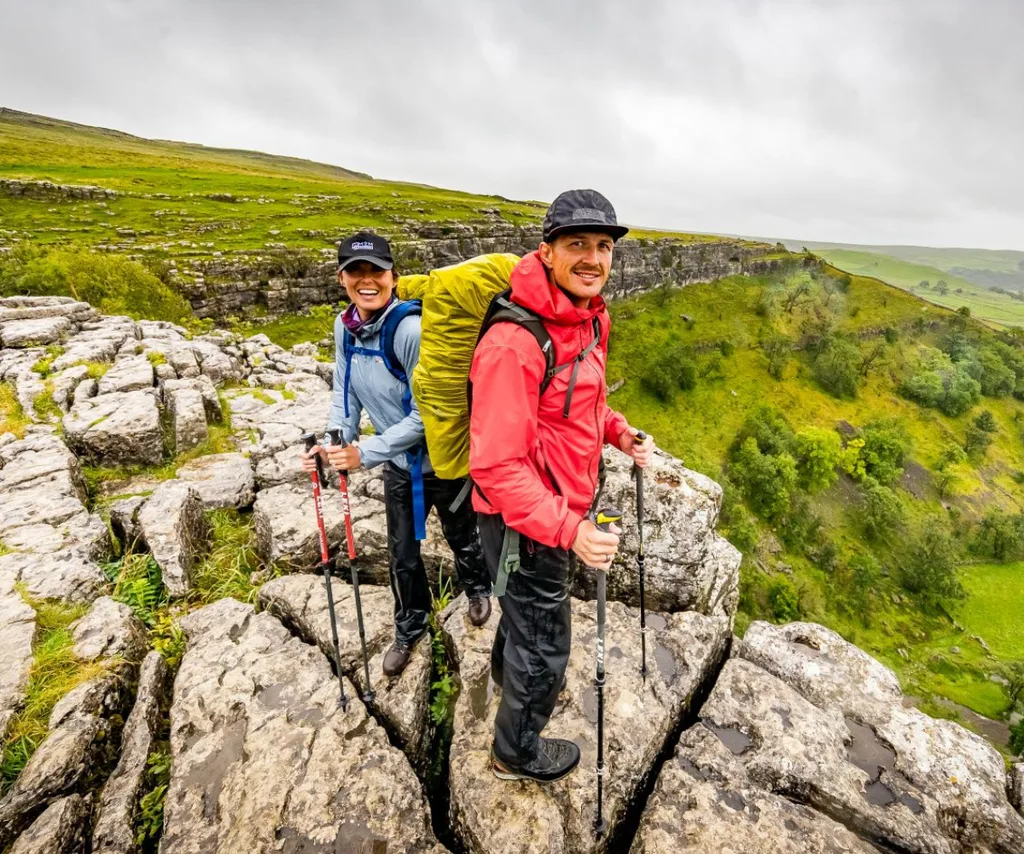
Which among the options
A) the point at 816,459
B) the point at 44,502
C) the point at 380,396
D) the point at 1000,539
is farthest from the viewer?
the point at 816,459

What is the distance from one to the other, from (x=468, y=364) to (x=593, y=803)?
164 inches

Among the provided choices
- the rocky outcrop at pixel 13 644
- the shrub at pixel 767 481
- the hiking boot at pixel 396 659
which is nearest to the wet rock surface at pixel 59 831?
the rocky outcrop at pixel 13 644

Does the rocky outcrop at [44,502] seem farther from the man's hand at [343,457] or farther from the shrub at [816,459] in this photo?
the shrub at [816,459]

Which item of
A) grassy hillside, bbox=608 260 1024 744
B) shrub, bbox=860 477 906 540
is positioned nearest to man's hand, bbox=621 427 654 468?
grassy hillside, bbox=608 260 1024 744

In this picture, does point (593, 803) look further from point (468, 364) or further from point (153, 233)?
point (153, 233)

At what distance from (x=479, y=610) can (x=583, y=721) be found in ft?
5.78

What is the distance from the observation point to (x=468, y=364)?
4098mm

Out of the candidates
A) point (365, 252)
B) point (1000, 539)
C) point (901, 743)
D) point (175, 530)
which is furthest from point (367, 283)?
point (1000, 539)

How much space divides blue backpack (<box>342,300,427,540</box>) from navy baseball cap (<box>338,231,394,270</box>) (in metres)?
0.47

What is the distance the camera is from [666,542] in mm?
7195

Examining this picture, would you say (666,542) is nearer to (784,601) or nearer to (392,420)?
(392,420)

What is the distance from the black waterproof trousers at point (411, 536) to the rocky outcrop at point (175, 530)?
349cm

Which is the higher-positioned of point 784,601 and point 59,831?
point 59,831

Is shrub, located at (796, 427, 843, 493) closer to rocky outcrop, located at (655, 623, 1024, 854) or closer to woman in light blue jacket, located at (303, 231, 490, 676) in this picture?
rocky outcrop, located at (655, 623, 1024, 854)
